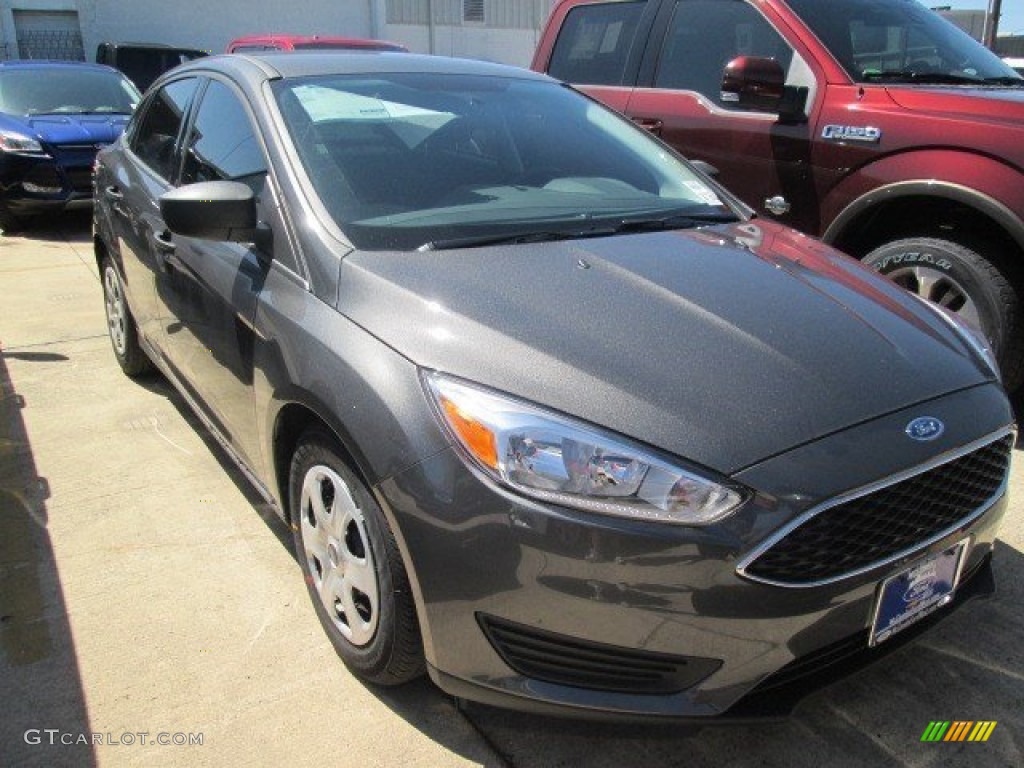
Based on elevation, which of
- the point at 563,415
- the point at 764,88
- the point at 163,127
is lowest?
the point at 563,415

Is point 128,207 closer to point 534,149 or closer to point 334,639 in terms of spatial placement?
point 534,149

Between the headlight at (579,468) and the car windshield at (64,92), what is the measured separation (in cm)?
893

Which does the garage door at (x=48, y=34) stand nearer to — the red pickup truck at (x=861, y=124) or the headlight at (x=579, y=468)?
the red pickup truck at (x=861, y=124)

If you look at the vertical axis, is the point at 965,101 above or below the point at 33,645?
above

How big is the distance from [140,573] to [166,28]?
18.7 metres

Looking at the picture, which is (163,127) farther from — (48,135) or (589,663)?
(48,135)

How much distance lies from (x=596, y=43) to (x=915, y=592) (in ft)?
14.1

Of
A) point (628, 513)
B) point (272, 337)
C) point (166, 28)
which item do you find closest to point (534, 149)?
point (272, 337)

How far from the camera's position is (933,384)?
207 centimetres

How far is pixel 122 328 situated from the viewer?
4488 mm

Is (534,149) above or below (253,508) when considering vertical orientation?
above

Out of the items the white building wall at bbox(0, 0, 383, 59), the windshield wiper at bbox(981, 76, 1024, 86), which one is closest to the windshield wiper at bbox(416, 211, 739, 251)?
the windshield wiper at bbox(981, 76, 1024, 86)

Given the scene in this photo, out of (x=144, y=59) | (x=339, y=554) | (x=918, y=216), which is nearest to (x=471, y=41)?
(x=144, y=59)

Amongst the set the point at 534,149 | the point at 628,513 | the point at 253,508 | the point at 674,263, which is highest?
the point at 534,149
